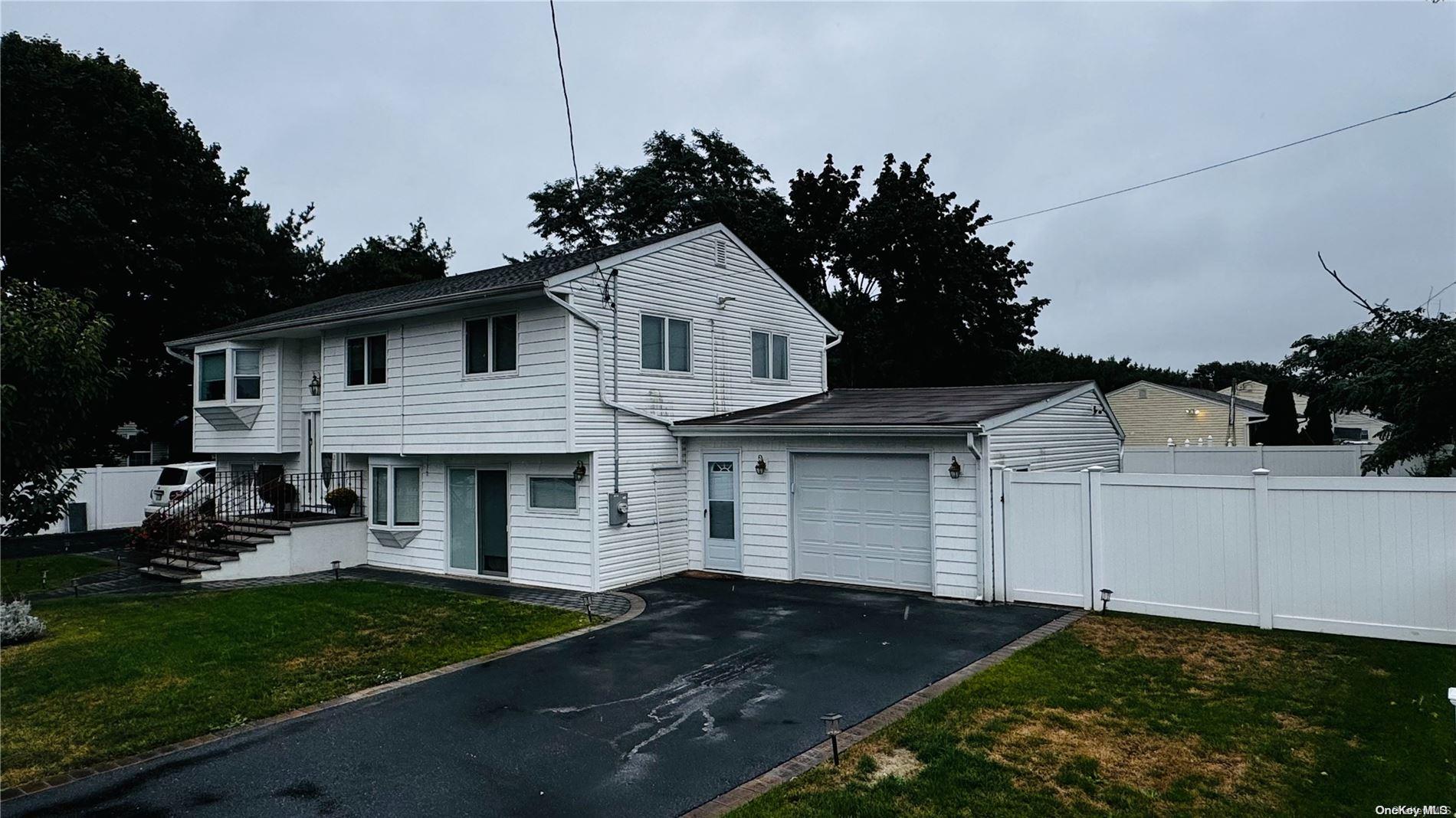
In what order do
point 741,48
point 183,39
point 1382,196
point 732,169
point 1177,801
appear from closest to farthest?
point 1177,801, point 741,48, point 183,39, point 1382,196, point 732,169

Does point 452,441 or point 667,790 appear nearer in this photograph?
point 667,790

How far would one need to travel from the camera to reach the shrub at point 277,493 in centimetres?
1717

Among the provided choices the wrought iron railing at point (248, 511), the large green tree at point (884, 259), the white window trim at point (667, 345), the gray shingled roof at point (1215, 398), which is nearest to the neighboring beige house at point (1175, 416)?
the gray shingled roof at point (1215, 398)

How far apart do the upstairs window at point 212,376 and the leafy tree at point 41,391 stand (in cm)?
772

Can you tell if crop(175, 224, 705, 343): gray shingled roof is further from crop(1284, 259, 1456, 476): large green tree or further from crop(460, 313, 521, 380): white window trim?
crop(1284, 259, 1456, 476): large green tree

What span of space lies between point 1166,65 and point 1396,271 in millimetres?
11176

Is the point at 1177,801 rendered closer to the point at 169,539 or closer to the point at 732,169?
the point at 169,539

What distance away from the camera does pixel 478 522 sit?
48.6 ft

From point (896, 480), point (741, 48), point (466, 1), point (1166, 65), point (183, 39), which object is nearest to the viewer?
point (466, 1)

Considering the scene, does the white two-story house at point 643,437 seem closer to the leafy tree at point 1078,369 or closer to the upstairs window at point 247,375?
the upstairs window at point 247,375

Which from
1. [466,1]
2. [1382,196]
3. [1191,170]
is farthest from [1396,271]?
[466,1]

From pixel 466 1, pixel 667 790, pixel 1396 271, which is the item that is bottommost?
pixel 667 790

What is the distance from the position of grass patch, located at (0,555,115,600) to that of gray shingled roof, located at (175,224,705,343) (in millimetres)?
5578

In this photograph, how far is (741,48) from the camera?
46.9 ft
